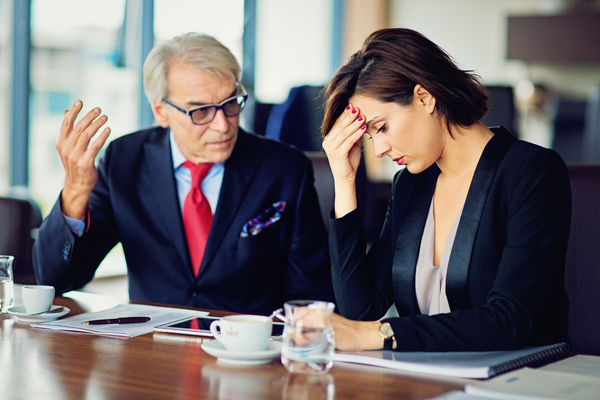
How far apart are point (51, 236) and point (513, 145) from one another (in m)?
1.17

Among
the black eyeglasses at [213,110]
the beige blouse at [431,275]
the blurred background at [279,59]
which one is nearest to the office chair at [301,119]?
the blurred background at [279,59]

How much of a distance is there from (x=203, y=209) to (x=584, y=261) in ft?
3.30

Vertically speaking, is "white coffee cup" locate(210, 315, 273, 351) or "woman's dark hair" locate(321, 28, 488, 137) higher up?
"woman's dark hair" locate(321, 28, 488, 137)

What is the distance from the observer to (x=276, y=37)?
19.2ft

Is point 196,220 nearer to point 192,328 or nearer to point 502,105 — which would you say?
point 192,328

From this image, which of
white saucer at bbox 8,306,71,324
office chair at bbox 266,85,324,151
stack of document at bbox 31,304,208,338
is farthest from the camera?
office chair at bbox 266,85,324,151

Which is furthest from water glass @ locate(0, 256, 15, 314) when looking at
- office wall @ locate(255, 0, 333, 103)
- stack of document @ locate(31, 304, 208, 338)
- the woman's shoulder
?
office wall @ locate(255, 0, 333, 103)

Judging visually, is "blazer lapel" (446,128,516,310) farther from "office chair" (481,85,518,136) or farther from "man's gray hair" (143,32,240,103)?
"office chair" (481,85,518,136)

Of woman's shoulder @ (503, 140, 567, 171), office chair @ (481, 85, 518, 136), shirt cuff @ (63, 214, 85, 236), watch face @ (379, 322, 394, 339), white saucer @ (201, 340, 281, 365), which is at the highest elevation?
office chair @ (481, 85, 518, 136)

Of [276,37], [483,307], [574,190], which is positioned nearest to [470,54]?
[276,37]

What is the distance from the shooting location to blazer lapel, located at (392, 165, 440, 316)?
148 centimetres

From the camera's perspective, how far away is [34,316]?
130cm

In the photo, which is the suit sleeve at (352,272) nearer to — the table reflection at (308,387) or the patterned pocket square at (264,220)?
the patterned pocket square at (264,220)

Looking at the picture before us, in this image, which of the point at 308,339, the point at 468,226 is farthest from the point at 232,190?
the point at 308,339
